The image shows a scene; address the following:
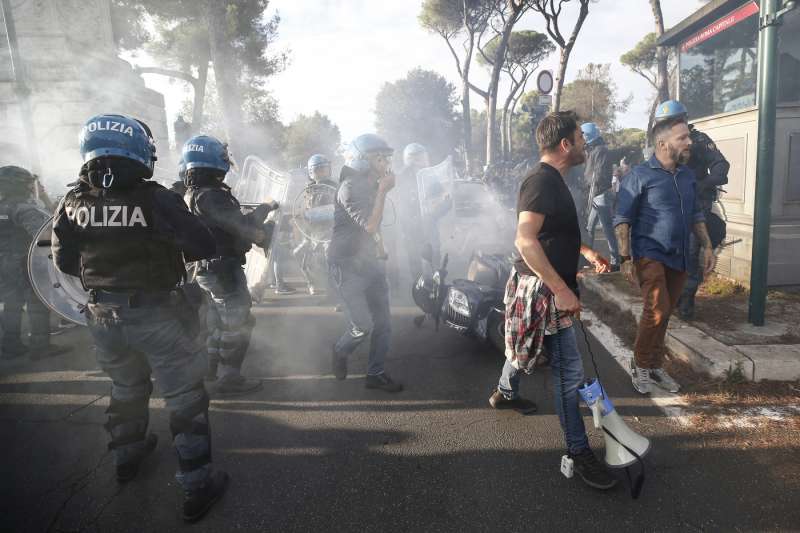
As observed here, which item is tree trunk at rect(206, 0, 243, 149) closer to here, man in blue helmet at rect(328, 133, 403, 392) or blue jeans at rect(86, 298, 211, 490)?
man in blue helmet at rect(328, 133, 403, 392)

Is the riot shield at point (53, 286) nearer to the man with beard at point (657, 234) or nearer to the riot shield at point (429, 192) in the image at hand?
the riot shield at point (429, 192)

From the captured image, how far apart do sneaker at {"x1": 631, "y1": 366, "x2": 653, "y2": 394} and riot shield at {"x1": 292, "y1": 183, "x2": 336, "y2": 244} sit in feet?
12.7

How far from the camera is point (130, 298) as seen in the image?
217 centimetres

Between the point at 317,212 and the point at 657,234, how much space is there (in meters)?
3.99

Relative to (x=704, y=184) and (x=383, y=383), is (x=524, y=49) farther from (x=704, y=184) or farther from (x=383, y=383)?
(x=383, y=383)

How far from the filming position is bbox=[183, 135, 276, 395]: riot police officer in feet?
10.2

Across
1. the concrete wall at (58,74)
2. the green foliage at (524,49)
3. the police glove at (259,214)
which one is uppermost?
the green foliage at (524,49)

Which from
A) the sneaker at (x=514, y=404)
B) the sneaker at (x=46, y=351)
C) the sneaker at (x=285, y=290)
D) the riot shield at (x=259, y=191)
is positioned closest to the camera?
the sneaker at (x=514, y=404)

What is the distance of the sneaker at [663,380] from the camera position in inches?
126

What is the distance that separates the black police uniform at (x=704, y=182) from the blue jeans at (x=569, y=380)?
250 centimetres

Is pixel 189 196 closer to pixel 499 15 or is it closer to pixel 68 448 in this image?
pixel 68 448

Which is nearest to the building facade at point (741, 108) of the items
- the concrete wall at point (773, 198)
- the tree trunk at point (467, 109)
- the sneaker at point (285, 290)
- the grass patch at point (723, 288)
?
the concrete wall at point (773, 198)

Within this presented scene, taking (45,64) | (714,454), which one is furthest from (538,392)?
(45,64)

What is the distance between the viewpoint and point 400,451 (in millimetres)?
2688
